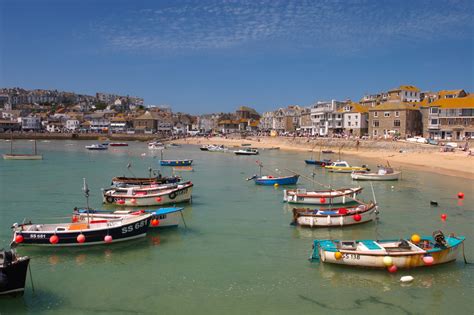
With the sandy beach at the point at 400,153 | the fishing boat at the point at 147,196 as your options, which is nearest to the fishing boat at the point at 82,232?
the fishing boat at the point at 147,196

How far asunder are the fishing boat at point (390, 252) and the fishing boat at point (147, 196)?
14701 mm

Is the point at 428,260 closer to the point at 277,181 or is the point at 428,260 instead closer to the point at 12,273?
the point at 12,273

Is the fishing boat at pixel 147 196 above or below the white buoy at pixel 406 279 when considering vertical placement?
above

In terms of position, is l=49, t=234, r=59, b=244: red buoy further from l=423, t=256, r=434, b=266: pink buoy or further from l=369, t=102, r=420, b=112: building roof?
l=369, t=102, r=420, b=112: building roof

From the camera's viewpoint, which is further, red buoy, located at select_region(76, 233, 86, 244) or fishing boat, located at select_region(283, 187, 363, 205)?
fishing boat, located at select_region(283, 187, 363, 205)

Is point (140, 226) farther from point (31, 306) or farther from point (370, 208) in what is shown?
point (370, 208)

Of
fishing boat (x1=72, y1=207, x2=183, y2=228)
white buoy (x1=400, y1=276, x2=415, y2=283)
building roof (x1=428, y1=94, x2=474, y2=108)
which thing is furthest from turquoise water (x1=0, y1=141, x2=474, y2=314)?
building roof (x1=428, y1=94, x2=474, y2=108)

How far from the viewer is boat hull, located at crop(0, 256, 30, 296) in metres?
15.0

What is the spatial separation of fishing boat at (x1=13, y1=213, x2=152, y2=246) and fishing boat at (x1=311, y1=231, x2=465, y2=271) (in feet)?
30.3

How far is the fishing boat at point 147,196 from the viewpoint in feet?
102

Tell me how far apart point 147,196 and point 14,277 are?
1622 cm

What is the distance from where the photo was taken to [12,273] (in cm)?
1509

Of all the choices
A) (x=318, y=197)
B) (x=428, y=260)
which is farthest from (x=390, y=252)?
(x=318, y=197)

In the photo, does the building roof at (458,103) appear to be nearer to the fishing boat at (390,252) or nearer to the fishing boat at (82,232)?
the fishing boat at (390,252)
